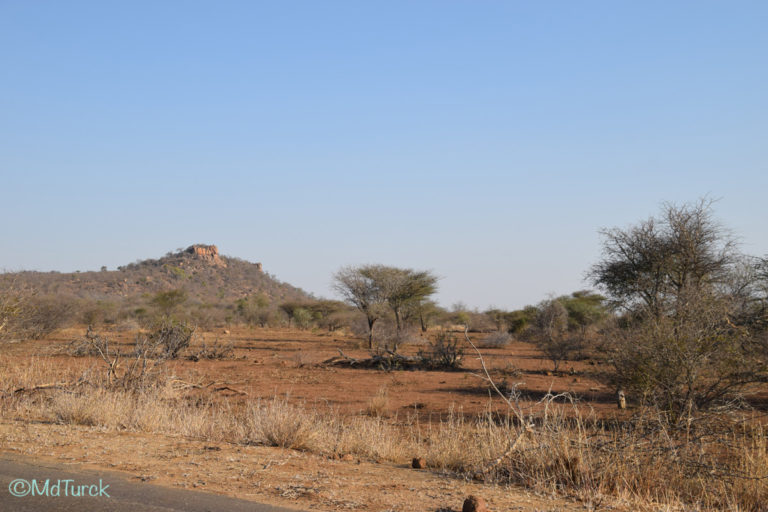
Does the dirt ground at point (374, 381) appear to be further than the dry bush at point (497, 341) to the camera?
No

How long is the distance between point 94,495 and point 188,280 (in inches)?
2936

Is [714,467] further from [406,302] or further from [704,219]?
[406,302]

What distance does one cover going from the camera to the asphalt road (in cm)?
417

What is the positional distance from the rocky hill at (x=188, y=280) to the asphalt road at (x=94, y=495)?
5667cm

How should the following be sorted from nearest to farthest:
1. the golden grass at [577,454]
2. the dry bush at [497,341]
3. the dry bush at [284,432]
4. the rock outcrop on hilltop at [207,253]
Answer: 1. the golden grass at [577,454]
2. the dry bush at [284,432]
3. the dry bush at [497,341]
4. the rock outcrop on hilltop at [207,253]

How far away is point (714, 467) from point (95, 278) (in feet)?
255

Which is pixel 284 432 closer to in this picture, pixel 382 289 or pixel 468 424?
pixel 468 424

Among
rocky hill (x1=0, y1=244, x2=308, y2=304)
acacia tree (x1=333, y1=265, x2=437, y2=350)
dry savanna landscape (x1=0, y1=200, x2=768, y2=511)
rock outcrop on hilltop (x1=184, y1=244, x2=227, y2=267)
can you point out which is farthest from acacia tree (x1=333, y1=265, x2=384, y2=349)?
rock outcrop on hilltop (x1=184, y1=244, x2=227, y2=267)

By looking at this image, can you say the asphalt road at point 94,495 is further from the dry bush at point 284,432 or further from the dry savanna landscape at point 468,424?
the dry bush at point 284,432

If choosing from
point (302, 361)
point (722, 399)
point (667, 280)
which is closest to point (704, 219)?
point (667, 280)

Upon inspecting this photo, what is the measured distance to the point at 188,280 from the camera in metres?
75.1

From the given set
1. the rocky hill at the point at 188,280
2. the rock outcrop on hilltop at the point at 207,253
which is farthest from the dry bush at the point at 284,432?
the rock outcrop on hilltop at the point at 207,253

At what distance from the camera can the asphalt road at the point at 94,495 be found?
4.17 metres

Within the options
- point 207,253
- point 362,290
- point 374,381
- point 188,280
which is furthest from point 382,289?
A: point 207,253
